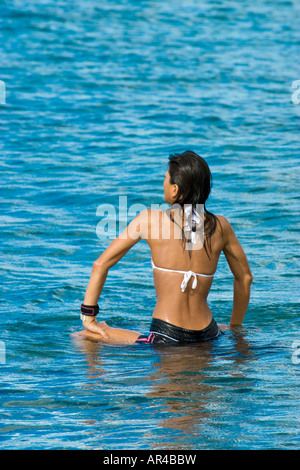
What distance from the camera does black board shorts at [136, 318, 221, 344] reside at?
20.9 ft

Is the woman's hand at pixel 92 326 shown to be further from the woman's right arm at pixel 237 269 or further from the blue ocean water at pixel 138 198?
the woman's right arm at pixel 237 269

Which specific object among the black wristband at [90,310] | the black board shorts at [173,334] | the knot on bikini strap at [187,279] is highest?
the knot on bikini strap at [187,279]

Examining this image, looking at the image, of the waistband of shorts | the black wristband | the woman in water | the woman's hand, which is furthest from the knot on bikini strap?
the woman's hand

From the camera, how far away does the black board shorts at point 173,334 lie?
6.37 m

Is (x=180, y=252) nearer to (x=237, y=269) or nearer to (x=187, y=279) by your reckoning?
(x=187, y=279)

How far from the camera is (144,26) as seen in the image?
23234 millimetres

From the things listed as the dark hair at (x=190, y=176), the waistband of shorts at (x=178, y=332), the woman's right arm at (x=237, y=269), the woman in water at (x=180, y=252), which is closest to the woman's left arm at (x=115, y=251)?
the woman in water at (x=180, y=252)

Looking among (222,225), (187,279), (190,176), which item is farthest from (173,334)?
(190,176)

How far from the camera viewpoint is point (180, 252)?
20.3 ft

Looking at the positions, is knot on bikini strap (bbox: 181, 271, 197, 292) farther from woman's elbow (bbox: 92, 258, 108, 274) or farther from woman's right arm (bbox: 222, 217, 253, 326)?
woman's elbow (bbox: 92, 258, 108, 274)

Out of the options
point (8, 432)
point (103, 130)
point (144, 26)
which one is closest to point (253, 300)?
point (8, 432)

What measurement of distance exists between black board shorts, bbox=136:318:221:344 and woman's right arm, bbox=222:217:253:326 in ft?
1.21

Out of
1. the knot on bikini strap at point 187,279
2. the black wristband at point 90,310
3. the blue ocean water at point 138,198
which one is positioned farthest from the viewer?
the black wristband at point 90,310

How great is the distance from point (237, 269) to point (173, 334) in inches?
28.8
